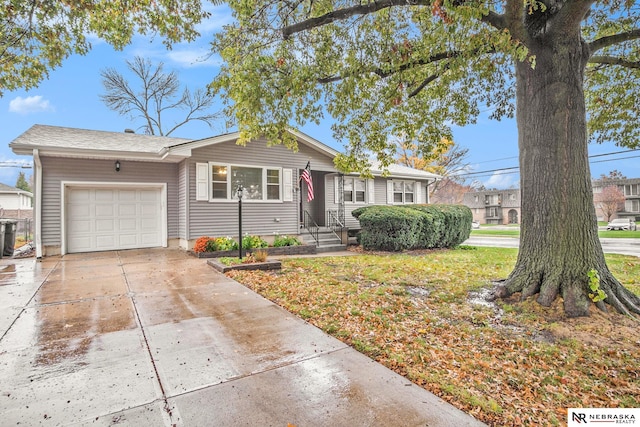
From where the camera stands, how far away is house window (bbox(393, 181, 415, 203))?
51.4 feet

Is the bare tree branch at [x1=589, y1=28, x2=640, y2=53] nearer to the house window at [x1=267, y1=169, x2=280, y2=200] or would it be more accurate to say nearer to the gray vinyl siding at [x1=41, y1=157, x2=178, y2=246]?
the house window at [x1=267, y1=169, x2=280, y2=200]

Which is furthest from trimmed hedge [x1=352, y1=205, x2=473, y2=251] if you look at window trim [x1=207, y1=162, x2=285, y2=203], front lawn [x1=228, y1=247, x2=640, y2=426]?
front lawn [x1=228, y1=247, x2=640, y2=426]

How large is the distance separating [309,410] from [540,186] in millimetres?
4295

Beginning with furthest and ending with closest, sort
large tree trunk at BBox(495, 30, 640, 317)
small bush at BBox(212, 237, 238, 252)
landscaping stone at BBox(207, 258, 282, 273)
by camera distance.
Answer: small bush at BBox(212, 237, 238, 252), landscaping stone at BBox(207, 258, 282, 273), large tree trunk at BBox(495, 30, 640, 317)

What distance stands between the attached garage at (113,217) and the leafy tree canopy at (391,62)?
5.73 m

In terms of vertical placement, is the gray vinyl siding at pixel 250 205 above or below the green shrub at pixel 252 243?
above

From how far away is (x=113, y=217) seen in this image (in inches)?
401

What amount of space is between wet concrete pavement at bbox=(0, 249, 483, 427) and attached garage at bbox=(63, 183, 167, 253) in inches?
214

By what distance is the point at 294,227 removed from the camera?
1209 centimetres

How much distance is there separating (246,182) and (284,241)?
2.45 m

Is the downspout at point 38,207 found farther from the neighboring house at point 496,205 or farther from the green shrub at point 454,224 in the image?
the neighboring house at point 496,205

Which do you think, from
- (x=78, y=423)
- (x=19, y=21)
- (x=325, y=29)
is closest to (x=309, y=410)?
(x=78, y=423)

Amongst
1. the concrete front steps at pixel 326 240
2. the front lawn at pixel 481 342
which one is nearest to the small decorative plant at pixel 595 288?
the front lawn at pixel 481 342

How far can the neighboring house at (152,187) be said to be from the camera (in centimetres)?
914
